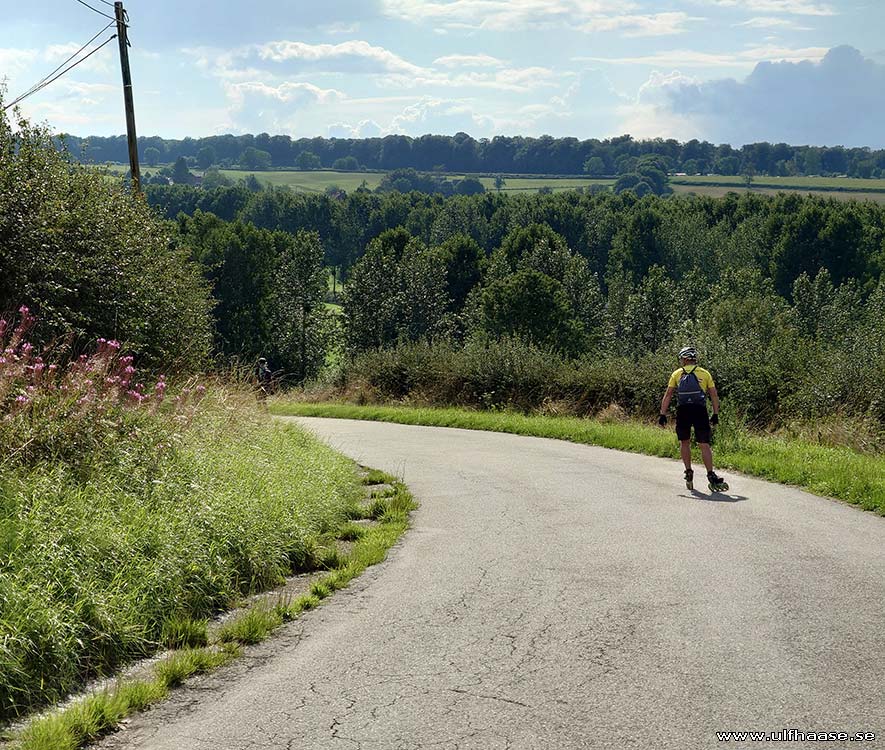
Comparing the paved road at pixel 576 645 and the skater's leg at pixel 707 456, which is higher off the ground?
the paved road at pixel 576 645

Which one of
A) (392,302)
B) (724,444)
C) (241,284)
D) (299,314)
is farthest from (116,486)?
(299,314)

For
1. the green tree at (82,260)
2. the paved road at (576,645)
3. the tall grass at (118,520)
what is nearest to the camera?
the paved road at (576,645)

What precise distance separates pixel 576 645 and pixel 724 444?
11.0 meters

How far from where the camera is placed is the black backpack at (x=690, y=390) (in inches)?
534

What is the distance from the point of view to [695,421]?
44.4 feet

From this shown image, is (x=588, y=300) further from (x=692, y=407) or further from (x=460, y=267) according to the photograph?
(x=692, y=407)

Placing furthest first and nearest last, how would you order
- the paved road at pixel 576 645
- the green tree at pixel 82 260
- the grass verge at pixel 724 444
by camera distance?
the green tree at pixel 82 260, the grass verge at pixel 724 444, the paved road at pixel 576 645

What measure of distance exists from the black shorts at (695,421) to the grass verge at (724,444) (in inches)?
61.8

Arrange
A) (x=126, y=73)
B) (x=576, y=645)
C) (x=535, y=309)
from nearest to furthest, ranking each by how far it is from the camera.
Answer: (x=576, y=645) → (x=126, y=73) → (x=535, y=309)

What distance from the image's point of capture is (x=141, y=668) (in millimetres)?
6172

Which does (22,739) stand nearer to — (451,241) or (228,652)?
(228,652)

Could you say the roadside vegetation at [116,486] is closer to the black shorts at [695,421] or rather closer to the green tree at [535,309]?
the black shorts at [695,421]

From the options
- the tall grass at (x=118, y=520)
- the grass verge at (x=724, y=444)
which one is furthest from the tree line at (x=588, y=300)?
the tall grass at (x=118, y=520)

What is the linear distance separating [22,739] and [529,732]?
258cm
